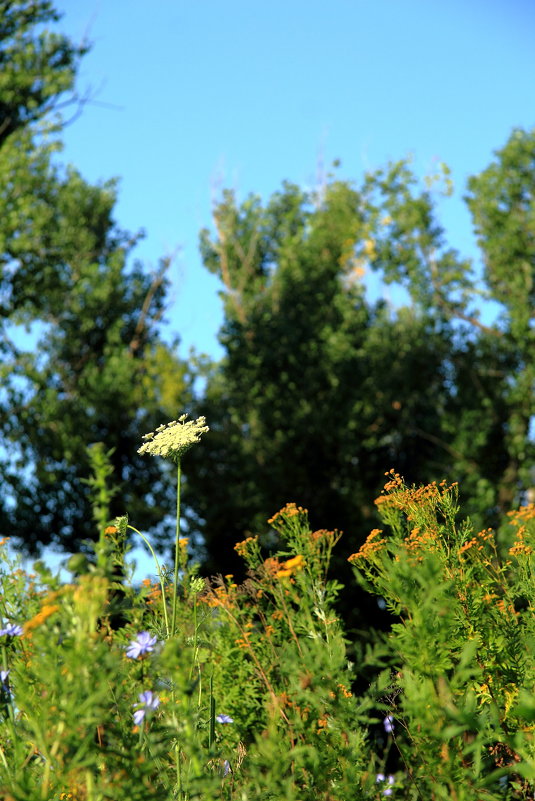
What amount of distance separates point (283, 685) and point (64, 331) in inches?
634

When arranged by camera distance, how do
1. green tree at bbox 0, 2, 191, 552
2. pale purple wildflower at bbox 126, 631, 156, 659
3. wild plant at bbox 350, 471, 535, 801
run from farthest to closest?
green tree at bbox 0, 2, 191, 552 → pale purple wildflower at bbox 126, 631, 156, 659 → wild plant at bbox 350, 471, 535, 801

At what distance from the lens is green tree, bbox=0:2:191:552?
13422mm

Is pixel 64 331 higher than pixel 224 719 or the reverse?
higher

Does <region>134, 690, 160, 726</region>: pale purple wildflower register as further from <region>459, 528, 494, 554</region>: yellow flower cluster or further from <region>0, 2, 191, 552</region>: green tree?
<region>0, 2, 191, 552</region>: green tree

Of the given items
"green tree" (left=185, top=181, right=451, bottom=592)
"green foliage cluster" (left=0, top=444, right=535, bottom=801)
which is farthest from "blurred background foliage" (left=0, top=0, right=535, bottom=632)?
"green foliage cluster" (left=0, top=444, right=535, bottom=801)

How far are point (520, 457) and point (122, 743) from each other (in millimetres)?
16569

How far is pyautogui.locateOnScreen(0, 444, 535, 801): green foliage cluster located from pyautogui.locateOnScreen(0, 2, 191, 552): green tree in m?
9.36

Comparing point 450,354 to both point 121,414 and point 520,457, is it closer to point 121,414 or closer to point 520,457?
point 520,457

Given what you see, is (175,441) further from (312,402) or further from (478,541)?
(312,402)

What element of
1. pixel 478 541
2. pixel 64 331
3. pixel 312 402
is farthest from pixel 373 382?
pixel 478 541

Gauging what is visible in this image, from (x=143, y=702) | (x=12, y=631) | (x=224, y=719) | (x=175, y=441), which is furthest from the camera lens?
(x=224, y=719)

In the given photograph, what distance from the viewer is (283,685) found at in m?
3.24

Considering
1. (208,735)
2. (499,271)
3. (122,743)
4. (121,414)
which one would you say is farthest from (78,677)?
(499,271)

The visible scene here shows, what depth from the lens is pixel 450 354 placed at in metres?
19.5
